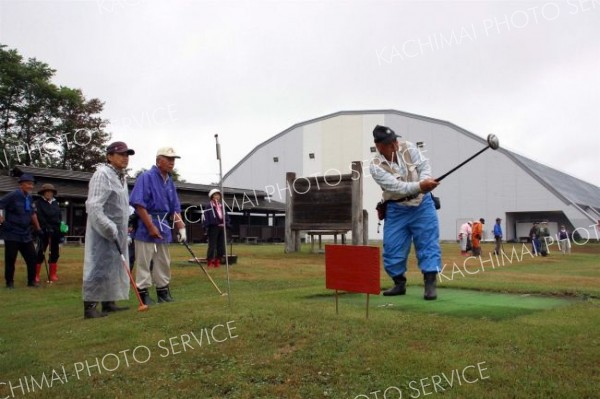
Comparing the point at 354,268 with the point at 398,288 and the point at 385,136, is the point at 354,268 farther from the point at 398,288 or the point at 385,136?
the point at 385,136

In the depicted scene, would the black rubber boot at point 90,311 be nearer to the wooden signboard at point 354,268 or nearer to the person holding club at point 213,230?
the wooden signboard at point 354,268

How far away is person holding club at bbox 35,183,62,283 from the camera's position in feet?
36.7

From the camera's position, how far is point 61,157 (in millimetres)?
45031

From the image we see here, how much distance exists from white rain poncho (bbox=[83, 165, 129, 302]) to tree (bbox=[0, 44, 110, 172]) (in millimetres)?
37346

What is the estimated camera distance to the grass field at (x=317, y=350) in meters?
3.67

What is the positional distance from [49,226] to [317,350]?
344 inches

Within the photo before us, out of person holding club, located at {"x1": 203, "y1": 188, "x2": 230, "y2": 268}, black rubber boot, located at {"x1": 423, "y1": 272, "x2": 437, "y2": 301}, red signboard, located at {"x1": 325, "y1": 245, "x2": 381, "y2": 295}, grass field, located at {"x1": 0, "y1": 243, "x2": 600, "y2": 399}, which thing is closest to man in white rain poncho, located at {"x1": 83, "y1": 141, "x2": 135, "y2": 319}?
grass field, located at {"x1": 0, "y1": 243, "x2": 600, "y2": 399}

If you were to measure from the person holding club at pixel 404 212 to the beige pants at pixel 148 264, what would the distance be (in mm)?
3124

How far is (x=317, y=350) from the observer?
4391 mm

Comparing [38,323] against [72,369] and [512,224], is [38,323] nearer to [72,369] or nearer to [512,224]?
[72,369]

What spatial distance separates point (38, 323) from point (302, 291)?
3.49 metres

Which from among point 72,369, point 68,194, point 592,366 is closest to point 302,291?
point 72,369

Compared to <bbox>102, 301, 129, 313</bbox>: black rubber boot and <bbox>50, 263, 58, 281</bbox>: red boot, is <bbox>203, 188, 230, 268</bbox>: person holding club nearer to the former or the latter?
<bbox>50, 263, 58, 281</bbox>: red boot

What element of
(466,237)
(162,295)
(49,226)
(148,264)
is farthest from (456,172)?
(148,264)
